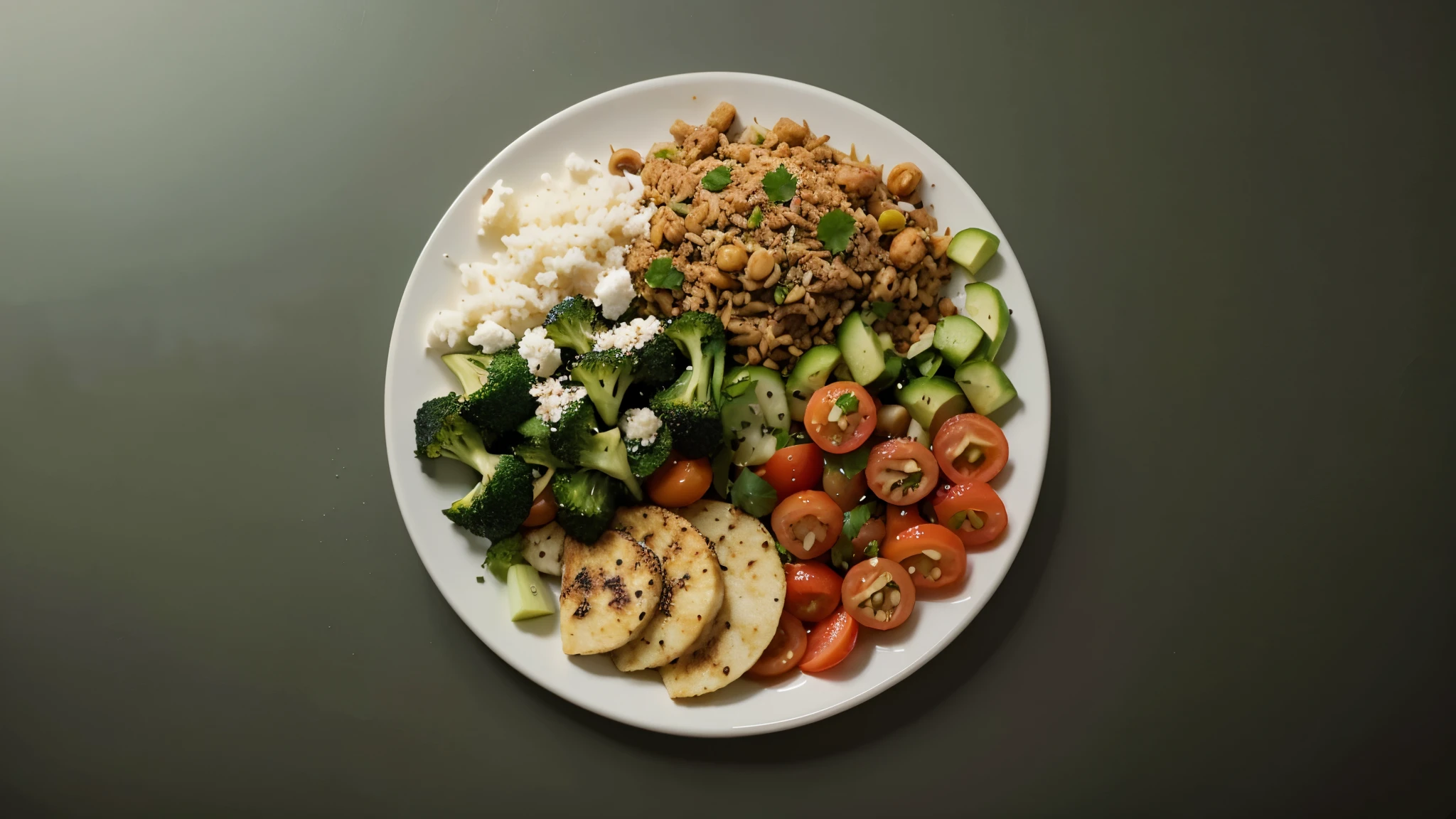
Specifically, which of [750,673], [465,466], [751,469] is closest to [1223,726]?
[750,673]

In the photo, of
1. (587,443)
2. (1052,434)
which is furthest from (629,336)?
(1052,434)

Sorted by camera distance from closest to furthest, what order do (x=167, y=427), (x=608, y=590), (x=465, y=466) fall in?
(x=608, y=590), (x=465, y=466), (x=167, y=427)

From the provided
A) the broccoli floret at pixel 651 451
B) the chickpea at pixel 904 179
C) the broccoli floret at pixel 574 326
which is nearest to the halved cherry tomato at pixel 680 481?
the broccoli floret at pixel 651 451

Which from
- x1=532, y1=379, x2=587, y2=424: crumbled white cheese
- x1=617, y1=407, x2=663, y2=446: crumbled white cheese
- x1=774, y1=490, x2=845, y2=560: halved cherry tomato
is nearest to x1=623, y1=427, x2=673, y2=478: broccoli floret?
x1=617, y1=407, x2=663, y2=446: crumbled white cheese

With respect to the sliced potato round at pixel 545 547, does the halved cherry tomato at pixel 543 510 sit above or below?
above

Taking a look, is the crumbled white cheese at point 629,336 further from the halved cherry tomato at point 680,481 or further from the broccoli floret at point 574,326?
the halved cherry tomato at point 680,481

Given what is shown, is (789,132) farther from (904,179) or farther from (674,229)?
(674,229)

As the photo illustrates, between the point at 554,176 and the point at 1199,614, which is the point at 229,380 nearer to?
the point at 554,176

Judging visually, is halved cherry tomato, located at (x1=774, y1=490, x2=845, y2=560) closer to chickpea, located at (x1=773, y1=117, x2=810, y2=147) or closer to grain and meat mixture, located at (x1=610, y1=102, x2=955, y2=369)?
grain and meat mixture, located at (x1=610, y1=102, x2=955, y2=369)
